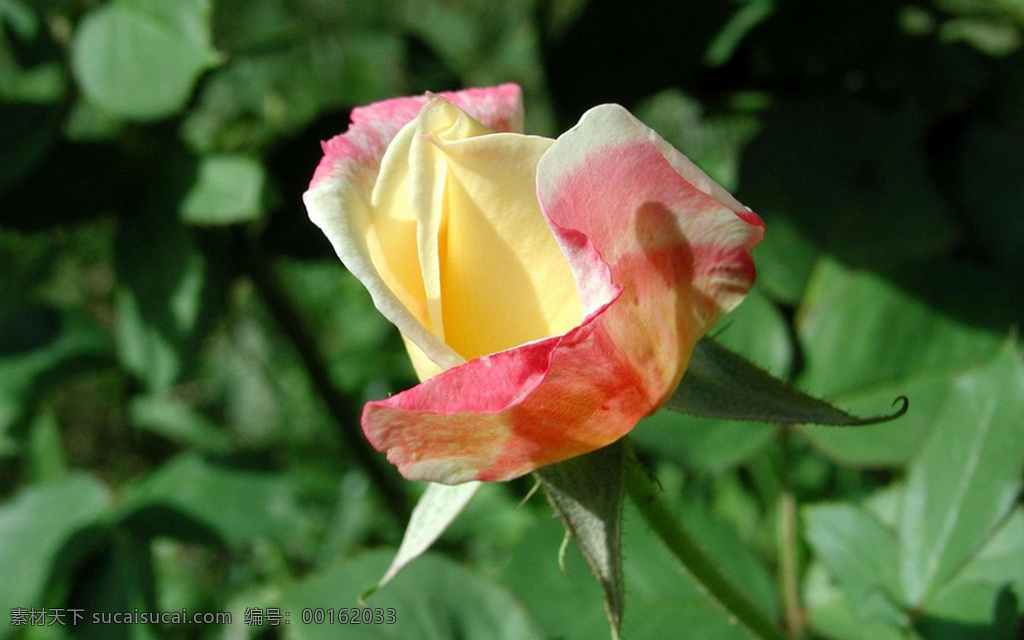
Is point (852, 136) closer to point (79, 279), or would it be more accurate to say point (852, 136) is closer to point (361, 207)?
point (361, 207)

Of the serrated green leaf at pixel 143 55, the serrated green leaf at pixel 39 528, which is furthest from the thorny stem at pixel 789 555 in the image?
the serrated green leaf at pixel 39 528

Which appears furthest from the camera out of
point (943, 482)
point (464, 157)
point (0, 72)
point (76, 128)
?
point (76, 128)

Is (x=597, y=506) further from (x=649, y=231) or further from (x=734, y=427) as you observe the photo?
(x=734, y=427)

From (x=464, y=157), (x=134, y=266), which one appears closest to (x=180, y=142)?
(x=134, y=266)

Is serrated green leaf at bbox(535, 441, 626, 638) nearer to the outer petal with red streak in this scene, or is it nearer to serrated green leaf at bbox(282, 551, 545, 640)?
the outer petal with red streak

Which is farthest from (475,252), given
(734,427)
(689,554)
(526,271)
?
(734,427)

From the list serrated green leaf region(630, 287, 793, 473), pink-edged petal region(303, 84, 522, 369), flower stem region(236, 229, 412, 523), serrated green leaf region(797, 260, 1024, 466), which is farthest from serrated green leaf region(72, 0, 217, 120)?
serrated green leaf region(797, 260, 1024, 466)

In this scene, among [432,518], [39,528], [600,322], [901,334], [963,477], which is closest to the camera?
[600,322]
